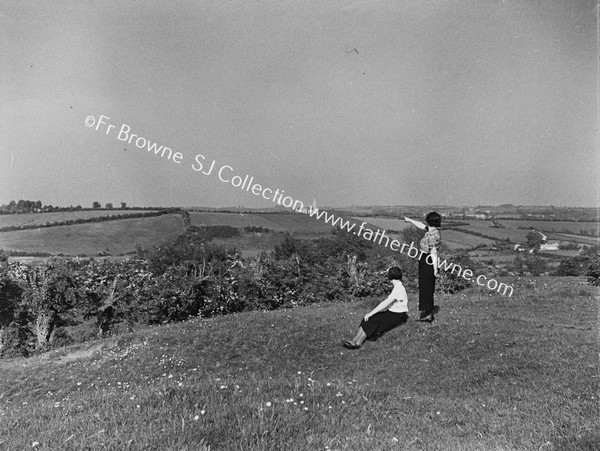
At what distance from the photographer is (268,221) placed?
171 ft

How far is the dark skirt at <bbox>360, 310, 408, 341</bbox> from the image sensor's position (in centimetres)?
1036

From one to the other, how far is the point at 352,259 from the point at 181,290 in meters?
10.1

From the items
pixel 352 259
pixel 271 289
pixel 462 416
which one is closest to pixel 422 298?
pixel 462 416

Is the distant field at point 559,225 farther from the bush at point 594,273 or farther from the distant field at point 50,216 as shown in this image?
the distant field at point 50,216

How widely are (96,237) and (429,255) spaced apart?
37.4 m

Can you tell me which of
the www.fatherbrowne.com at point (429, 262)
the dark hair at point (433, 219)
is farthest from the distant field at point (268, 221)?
the dark hair at point (433, 219)

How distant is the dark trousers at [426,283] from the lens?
1110cm

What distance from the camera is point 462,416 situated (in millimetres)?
5375

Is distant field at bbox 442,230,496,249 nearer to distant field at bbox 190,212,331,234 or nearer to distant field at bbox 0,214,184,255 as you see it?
distant field at bbox 190,212,331,234

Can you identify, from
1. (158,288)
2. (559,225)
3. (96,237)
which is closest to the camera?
(158,288)

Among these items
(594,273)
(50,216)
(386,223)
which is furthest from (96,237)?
(594,273)

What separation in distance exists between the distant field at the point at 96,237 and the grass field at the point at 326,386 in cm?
2397

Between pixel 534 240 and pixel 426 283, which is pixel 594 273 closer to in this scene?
pixel 534 240

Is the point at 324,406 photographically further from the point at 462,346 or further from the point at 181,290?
the point at 181,290
